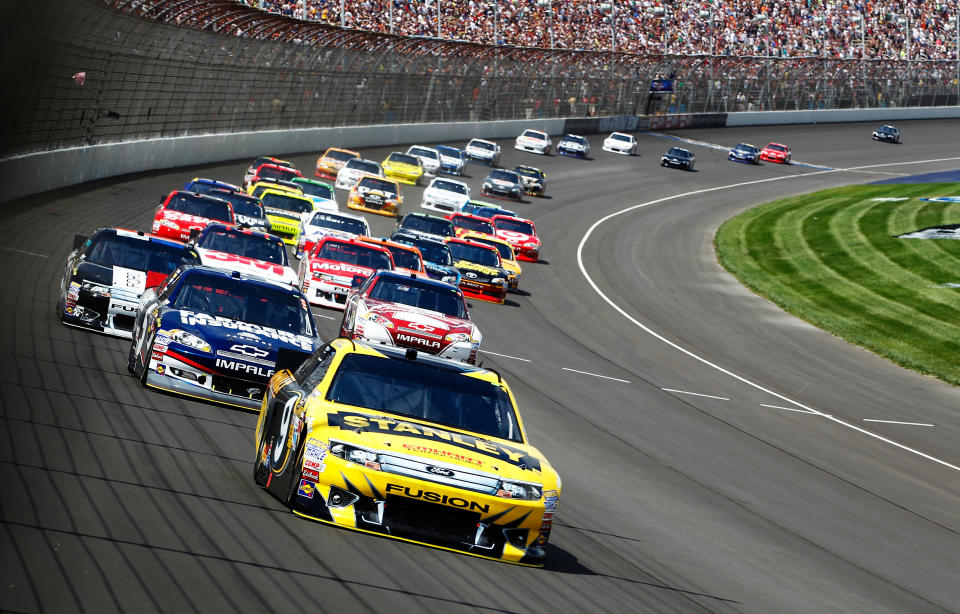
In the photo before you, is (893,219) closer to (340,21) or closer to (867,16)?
(340,21)

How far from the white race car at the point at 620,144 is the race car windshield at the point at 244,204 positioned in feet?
136

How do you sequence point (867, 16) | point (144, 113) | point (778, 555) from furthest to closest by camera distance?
1. point (867, 16)
2. point (144, 113)
3. point (778, 555)

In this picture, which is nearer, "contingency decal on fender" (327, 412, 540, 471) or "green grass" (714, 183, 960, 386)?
"contingency decal on fender" (327, 412, 540, 471)

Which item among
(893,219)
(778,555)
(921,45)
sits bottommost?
(778,555)

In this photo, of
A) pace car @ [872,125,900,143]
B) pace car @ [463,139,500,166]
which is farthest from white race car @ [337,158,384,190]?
pace car @ [872,125,900,143]

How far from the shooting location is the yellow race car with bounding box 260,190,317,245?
30.1 meters

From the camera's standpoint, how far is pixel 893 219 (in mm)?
45812

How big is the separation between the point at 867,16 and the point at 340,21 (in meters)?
44.7

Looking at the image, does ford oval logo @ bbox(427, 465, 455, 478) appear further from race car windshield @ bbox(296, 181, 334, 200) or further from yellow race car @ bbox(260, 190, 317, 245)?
race car windshield @ bbox(296, 181, 334, 200)

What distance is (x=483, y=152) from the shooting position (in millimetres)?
56312

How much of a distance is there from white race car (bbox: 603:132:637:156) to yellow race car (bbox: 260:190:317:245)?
38242 millimetres

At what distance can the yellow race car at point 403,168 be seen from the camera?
4809 cm

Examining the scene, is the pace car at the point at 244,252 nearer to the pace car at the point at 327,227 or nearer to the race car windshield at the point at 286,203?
the pace car at the point at 327,227

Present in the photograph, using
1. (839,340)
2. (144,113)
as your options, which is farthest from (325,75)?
(839,340)
